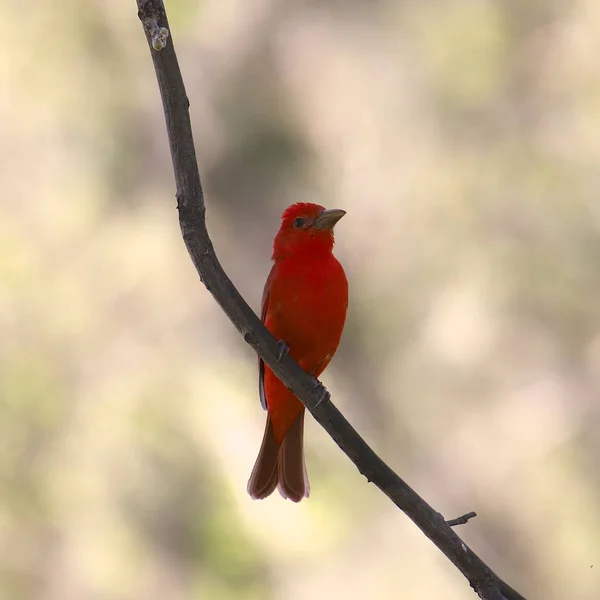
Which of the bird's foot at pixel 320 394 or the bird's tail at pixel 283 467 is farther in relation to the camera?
the bird's tail at pixel 283 467

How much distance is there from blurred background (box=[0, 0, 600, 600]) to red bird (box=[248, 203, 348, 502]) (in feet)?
9.82

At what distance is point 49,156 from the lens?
785 centimetres

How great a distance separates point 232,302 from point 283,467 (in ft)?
5.20

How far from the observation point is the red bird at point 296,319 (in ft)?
11.8

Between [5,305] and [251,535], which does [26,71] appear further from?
[251,535]

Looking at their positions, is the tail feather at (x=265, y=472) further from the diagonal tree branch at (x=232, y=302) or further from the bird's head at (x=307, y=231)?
the diagonal tree branch at (x=232, y=302)

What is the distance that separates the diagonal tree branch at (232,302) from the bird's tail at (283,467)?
1.27 m

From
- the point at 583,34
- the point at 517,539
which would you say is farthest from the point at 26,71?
the point at 517,539

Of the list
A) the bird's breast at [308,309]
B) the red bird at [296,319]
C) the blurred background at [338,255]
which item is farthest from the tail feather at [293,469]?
the blurred background at [338,255]

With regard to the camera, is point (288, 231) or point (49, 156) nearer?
point (288, 231)

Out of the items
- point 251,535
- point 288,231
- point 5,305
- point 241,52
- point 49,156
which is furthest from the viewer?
point 241,52

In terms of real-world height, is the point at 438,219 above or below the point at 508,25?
below

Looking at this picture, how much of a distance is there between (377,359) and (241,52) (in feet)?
10.7

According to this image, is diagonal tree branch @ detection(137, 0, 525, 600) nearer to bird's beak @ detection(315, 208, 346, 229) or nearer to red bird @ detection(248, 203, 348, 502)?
red bird @ detection(248, 203, 348, 502)
